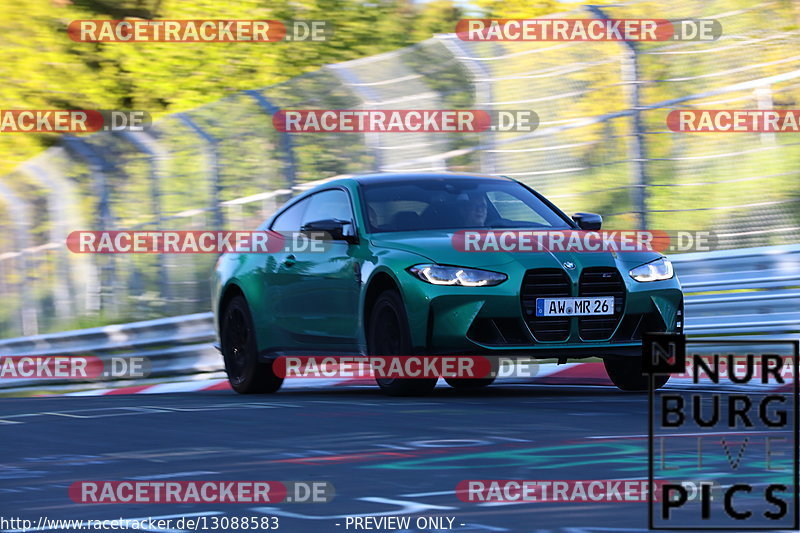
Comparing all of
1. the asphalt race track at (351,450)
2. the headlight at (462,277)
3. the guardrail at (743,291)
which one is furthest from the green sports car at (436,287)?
the guardrail at (743,291)

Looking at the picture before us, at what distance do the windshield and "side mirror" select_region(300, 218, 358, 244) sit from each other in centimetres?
16

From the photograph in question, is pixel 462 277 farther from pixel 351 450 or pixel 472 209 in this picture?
pixel 351 450

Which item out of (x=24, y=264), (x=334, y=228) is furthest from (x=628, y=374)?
(x=24, y=264)

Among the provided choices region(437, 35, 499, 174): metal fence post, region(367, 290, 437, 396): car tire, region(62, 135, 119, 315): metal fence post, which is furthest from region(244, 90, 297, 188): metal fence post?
region(367, 290, 437, 396): car tire

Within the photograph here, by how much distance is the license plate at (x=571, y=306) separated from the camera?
419 inches

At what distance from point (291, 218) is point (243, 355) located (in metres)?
1.07

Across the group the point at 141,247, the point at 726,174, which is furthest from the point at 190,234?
the point at 726,174

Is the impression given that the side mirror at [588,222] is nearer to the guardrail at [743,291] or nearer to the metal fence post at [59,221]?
the guardrail at [743,291]

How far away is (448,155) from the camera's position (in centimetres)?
1705

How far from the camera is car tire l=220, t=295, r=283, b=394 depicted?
41.9 feet

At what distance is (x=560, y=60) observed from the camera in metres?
15.4

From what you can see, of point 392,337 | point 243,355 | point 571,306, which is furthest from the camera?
point 243,355

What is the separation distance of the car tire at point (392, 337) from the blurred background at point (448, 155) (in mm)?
3918

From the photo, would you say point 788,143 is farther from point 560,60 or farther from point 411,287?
point 411,287
